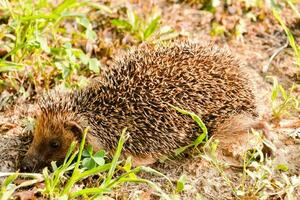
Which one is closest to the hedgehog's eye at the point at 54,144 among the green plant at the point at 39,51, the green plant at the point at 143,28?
the green plant at the point at 39,51

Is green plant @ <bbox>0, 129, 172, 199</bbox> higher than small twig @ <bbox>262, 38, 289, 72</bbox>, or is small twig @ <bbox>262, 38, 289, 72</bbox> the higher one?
green plant @ <bbox>0, 129, 172, 199</bbox>

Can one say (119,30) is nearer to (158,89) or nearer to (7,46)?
(7,46)

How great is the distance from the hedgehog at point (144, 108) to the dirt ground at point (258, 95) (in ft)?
0.92

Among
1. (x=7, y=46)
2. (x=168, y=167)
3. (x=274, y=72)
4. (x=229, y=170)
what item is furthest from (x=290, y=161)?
(x=7, y=46)

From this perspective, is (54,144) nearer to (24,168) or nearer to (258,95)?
(24,168)

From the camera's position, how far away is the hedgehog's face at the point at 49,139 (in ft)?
16.6

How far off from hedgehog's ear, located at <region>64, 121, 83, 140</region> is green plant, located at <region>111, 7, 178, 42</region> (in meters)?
2.02

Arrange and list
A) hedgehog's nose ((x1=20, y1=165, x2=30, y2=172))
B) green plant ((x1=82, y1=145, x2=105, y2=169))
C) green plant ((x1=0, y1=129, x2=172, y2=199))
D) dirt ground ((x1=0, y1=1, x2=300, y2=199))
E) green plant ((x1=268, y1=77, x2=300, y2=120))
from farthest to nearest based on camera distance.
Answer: green plant ((x1=268, y1=77, x2=300, y2=120)), dirt ground ((x1=0, y1=1, x2=300, y2=199)), hedgehog's nose ((x1=20, y1=165, x2=30, y2=172)), green plant ((x1=82, y1=145, x2=105, y2=169)), green plant ((x1=0, y1=129, x2=172, y2=199))

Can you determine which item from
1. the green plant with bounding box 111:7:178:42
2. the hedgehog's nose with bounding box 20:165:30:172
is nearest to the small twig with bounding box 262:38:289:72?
the green plant with bounding box 111:7:178:42

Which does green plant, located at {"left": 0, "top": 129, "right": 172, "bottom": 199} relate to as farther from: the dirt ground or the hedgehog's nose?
the dirt ground

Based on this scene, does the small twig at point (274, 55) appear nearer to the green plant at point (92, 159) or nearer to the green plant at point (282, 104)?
the green plant at point (282, 104)

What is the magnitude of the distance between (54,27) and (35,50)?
0.41m

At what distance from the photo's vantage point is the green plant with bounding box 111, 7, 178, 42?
22.1 ft

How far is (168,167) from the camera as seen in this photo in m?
5.34
